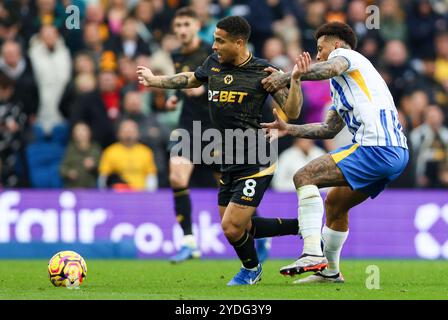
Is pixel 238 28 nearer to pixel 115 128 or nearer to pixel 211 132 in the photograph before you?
pixel 211 132

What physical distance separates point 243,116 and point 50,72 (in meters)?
8.27

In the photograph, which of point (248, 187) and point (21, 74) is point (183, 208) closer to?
point (248, 187)

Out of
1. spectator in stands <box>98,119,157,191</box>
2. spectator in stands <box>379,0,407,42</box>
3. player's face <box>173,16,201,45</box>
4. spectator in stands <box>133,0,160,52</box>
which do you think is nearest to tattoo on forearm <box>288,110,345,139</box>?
player's face <box>173,16,201,45</box>

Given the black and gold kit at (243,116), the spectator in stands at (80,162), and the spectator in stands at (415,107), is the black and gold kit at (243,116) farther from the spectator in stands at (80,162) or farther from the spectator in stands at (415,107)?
the spectator in stands at (415,107)

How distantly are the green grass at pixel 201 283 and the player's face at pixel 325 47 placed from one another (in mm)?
2194

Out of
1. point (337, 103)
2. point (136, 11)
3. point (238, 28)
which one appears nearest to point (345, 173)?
point (337, 103)

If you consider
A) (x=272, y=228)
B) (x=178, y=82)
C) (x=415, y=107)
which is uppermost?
(x=178, y=82)

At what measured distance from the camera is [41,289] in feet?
31.9

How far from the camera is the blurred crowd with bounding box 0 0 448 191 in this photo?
56.1 ft

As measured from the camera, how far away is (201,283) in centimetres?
1066

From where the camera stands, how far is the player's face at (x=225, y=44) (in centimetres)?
1016

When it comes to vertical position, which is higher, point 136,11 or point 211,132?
point 136,11

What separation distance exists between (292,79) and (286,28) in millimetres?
9322

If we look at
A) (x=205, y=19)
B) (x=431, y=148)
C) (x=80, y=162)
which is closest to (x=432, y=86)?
(x=431, y=148)
